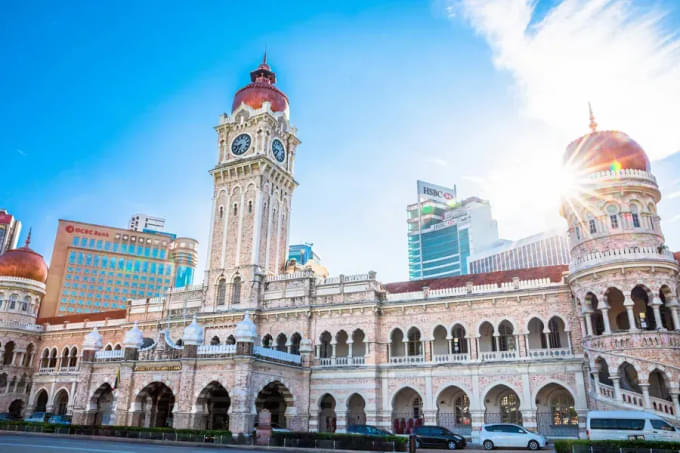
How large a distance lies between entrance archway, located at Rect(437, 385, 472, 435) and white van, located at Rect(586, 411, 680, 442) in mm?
11148

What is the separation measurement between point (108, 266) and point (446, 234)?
81.9 meters

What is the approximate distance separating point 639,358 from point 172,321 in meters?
32.6

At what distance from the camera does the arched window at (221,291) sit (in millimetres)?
41281

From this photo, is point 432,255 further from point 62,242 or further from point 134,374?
point 134,374

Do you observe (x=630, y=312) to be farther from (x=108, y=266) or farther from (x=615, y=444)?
(x=108, y=266)

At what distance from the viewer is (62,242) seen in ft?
336

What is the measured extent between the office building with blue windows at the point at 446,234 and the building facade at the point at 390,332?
97453 mm

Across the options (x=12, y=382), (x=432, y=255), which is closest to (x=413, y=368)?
(x=12, y=382)

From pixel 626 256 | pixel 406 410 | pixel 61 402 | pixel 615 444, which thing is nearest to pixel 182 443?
pixel 406 410

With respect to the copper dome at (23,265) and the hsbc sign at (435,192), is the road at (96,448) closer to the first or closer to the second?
the copper dome at (23,265)

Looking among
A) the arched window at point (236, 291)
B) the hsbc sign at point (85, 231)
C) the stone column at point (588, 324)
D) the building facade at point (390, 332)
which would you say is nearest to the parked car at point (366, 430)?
the building facade at point (390, 332)

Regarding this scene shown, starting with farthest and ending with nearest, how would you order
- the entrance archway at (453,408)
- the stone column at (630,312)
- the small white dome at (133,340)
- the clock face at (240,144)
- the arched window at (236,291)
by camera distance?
1. the clock face at (240,144)
2. the arched window at (236,291)
3. the small white dome at (133,340)
4. the entrance archway at (453,408)
5. the stone column at (630,312)

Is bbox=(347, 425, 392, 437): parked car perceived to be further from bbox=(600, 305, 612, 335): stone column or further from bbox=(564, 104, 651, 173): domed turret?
bbox=(564, 104, 651, 173): domed turret

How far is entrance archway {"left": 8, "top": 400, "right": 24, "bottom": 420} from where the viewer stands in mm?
47938
